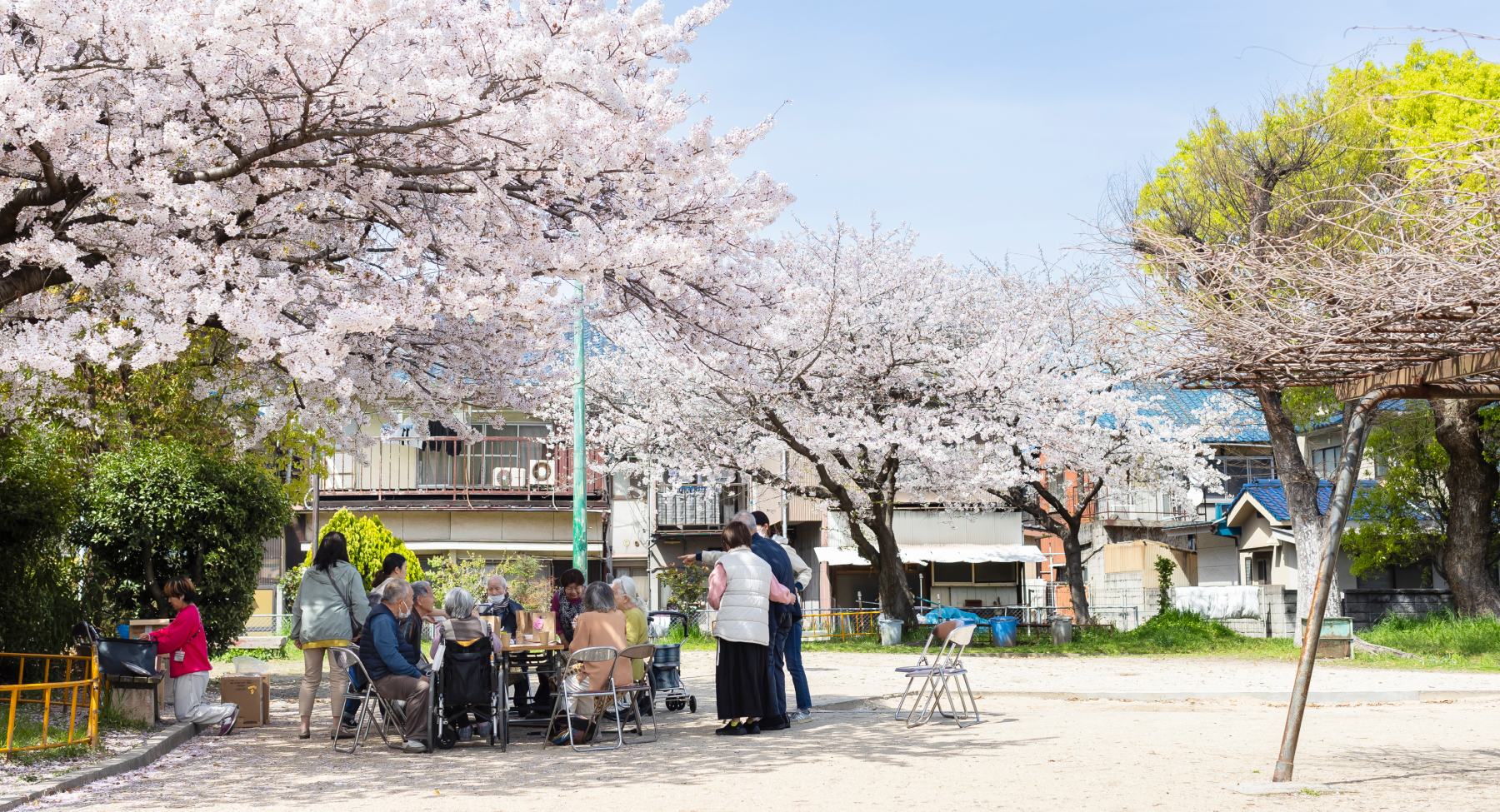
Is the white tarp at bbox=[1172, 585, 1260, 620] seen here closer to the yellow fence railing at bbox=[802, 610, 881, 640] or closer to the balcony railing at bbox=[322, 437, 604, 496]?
the yellow fence railing at bbox=[802, 610, 881, 640]

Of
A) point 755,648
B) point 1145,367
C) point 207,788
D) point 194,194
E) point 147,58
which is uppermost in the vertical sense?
point 147,58

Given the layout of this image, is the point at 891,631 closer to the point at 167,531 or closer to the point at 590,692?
the point at 167,531

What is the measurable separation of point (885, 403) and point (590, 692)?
44.7ft

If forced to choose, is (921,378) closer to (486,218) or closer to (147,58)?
(486,218)

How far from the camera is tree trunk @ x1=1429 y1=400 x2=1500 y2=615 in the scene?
20.8 m

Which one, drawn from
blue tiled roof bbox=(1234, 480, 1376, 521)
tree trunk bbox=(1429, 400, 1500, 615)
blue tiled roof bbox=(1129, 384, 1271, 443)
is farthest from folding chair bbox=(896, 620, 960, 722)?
blue tiled roof bbox=(1234, 480, 1376, 521)

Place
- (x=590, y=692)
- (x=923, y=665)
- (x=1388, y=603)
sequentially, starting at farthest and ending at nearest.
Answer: (x=1388, y=603), (x=923, y=665), (x=590, y=692)

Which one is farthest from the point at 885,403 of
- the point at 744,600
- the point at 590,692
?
the point at 590,692

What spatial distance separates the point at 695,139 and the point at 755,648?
3883mm

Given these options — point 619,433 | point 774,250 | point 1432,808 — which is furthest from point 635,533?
point 1432,808

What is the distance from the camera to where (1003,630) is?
72.8 feet

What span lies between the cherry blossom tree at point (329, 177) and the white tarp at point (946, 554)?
74.9 ft

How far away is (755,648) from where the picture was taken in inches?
356

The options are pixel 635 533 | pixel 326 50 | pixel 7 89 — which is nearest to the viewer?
pixel 7 89
